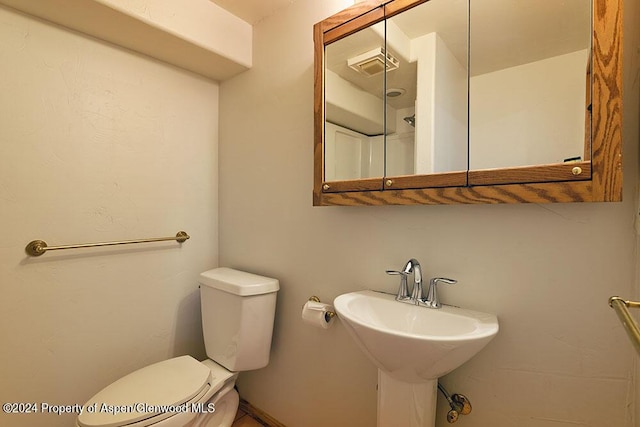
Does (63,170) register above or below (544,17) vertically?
below

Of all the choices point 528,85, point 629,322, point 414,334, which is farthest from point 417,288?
point 528,85

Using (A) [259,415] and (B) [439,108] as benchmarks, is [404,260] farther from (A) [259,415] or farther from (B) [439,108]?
(A) [259,415]

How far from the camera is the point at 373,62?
1093 millimetres

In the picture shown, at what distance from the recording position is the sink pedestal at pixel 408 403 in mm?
881

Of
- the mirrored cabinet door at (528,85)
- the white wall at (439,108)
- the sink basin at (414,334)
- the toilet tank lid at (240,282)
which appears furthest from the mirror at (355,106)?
the toilet tank lid at (240,282)

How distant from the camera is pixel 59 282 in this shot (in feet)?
4.16

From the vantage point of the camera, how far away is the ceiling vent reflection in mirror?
1053 millimetres

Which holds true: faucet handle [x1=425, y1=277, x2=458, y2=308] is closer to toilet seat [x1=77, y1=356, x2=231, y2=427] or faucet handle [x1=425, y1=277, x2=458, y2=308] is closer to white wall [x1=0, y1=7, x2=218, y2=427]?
toilet seat [x1=77, y1=356, x2=231, y2=427]

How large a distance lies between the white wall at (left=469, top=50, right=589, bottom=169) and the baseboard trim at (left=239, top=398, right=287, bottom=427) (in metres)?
1.52

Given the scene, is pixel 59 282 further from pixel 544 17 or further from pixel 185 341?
pixel 544 17

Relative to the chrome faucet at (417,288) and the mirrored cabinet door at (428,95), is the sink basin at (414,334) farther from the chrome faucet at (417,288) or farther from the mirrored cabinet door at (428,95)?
the mirrored cabinet door at (428,95)

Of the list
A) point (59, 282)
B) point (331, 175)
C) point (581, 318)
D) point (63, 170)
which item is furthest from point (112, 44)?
point (581, 318)

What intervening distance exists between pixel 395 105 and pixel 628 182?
25.9 inches

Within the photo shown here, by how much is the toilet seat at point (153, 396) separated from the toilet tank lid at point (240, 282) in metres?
0.35
